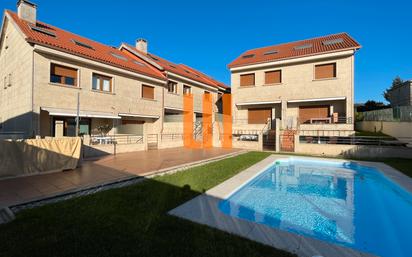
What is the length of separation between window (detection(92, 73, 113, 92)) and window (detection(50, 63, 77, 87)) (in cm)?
164

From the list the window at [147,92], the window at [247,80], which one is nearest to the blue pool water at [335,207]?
the window at [147,92]

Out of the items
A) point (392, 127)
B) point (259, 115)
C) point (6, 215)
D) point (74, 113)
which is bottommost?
point (6, 215)

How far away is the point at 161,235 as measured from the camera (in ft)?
14.9

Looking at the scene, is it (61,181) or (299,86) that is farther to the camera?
(299,86)

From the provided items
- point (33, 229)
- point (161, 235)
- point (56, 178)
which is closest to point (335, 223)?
point (161, 235)

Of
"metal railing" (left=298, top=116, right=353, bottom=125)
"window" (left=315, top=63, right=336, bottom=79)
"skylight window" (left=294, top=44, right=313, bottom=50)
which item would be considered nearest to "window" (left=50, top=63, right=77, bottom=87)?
"metal railing" (left=298, top=116, right=353, bottom=125)

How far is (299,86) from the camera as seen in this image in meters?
23.4

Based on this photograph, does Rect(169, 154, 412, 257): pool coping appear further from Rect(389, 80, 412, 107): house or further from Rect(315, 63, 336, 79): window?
Rect(389, 80, 412, 107): house

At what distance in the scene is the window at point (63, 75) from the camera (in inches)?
591

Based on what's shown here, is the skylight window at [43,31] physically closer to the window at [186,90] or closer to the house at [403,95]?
the window at [186,90]

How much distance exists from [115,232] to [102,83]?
16435 millimetres

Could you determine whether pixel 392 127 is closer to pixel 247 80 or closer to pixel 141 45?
pixel 247 80

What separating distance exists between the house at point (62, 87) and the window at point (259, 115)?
38.8 ft

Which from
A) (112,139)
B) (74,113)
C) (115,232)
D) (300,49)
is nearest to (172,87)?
(112,139)
